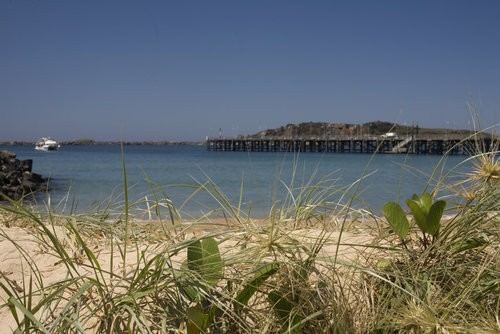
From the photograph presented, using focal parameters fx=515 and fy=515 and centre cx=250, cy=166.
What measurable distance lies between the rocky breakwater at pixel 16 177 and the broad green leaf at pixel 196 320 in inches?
550

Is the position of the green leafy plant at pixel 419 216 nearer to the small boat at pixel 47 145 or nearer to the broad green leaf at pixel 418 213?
the broad green leaf at pixel 418 213

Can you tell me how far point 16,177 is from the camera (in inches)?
705

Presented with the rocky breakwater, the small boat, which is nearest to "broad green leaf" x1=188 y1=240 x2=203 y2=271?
the rocky breakwater

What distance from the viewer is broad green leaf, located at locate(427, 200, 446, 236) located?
179cm

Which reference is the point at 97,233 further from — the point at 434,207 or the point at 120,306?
the point at 434,207

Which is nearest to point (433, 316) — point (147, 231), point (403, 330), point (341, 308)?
point (403, 330)

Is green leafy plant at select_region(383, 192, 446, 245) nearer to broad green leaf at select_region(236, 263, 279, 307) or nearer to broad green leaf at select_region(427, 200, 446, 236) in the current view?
broad green leaf at select_region(427, 200, 446, 236)

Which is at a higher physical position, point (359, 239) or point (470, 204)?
point (470, 204)

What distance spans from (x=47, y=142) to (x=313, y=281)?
92139 mm

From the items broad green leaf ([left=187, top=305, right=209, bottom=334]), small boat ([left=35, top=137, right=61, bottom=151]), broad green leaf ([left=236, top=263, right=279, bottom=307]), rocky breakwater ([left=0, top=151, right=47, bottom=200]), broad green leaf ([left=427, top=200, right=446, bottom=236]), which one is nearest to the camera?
broad green leaf ([left=187, top=305, right=209, bottom=334])

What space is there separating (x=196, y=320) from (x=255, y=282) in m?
0.22

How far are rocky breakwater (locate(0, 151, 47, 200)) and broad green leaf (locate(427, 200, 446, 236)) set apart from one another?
1402cm

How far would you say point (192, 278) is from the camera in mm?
1610

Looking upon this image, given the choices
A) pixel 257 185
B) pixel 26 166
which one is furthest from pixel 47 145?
pixel 257 185
